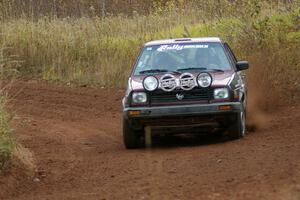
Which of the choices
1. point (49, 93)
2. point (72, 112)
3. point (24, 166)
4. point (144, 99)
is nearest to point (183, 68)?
point (144, 99)

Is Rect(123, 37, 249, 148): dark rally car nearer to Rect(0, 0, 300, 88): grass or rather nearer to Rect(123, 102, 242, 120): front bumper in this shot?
Rect(123, 102, 242, 120): front bumper

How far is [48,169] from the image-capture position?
31.6 ft

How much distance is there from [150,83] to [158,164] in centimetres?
178

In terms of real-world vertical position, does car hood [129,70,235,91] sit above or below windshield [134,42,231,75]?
below

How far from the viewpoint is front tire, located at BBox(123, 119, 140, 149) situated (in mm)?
10805

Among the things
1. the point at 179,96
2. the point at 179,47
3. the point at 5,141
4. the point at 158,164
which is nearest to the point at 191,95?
the point at 179,96

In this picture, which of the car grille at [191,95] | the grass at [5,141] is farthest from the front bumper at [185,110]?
the grass at [5,141]

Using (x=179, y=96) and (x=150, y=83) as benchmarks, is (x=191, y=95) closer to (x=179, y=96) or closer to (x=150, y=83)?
(x=179, y=96)

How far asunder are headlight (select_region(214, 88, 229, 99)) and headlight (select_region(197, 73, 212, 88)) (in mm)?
169

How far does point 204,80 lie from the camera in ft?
34.5

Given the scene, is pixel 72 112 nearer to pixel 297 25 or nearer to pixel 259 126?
pixel 259 126

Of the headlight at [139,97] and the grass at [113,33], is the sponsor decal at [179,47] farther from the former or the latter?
the grass at [113,33]

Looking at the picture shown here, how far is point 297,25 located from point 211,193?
12701mm

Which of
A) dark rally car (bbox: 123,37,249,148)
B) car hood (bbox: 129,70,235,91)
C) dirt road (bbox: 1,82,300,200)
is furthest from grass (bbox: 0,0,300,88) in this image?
dark rally car (bbox: 123,37,249,148)
